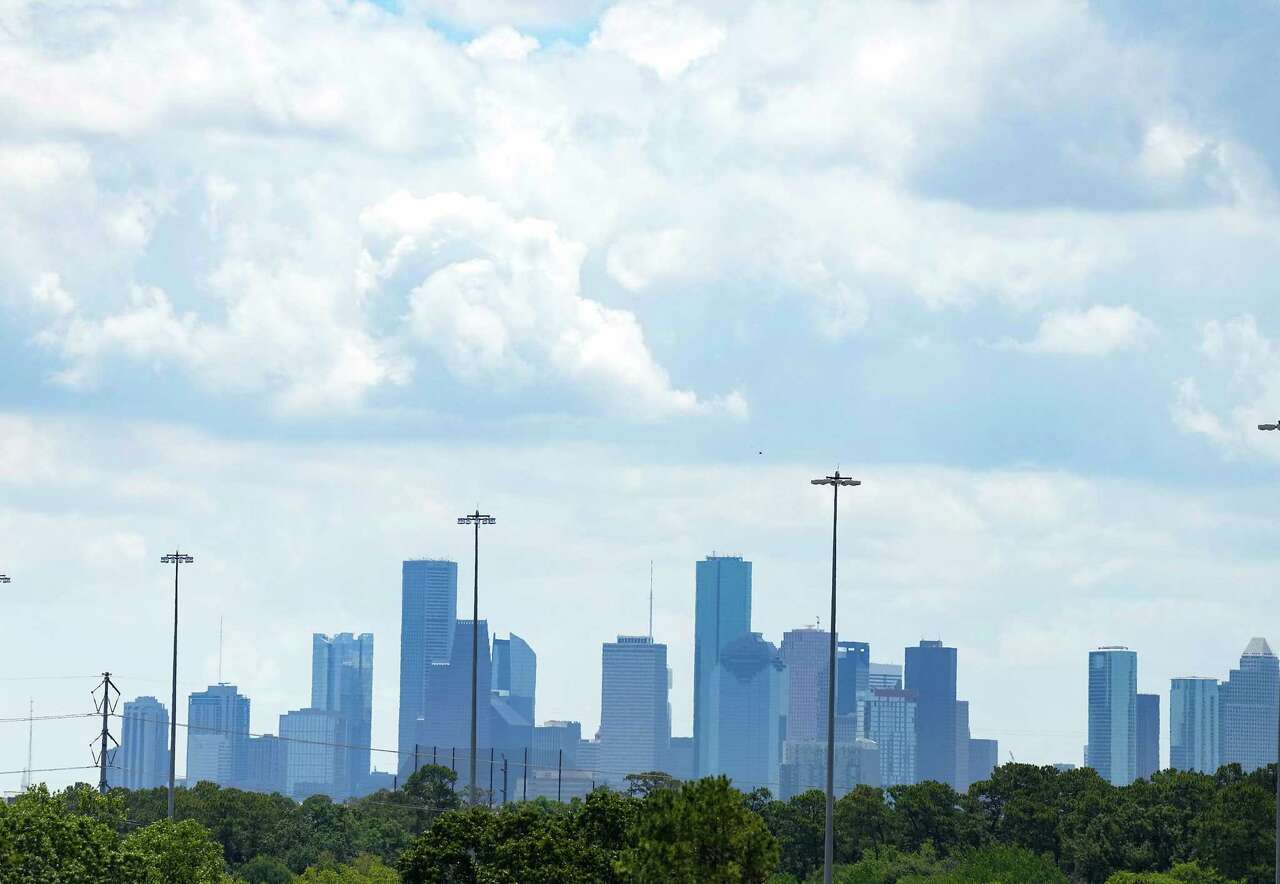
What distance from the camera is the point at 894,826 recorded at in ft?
501

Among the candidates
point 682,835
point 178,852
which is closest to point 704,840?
point 682,835

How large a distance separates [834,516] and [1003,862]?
172 ft

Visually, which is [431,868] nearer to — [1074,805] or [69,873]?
[69,873]

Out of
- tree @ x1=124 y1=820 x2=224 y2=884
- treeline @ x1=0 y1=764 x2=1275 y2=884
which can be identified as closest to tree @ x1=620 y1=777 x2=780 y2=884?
treeline @ x1=0 y1=764 x2=1275 y2=884

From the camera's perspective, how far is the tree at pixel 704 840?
65.2 metres

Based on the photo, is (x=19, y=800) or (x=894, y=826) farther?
(x=894, y=826)

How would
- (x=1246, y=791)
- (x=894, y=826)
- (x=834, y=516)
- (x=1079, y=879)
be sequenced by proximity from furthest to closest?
1. (x=894, y=826)
2. (x=1079, y=879)
3. (x=1246, y=791)
4. (x=834, y=516)

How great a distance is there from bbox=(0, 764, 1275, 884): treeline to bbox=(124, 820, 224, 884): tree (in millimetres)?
85

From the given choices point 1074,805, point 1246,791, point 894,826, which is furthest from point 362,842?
point 1246,791

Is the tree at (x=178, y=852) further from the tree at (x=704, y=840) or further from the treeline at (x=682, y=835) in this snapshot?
the tree at (x=704, y=840)

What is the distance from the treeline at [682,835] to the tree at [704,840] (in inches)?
2.1

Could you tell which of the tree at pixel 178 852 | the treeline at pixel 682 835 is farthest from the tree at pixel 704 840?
the tree at pixel 178 852

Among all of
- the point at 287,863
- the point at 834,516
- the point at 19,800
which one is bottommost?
the point at 287,863

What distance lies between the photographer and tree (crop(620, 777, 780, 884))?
214 ft
